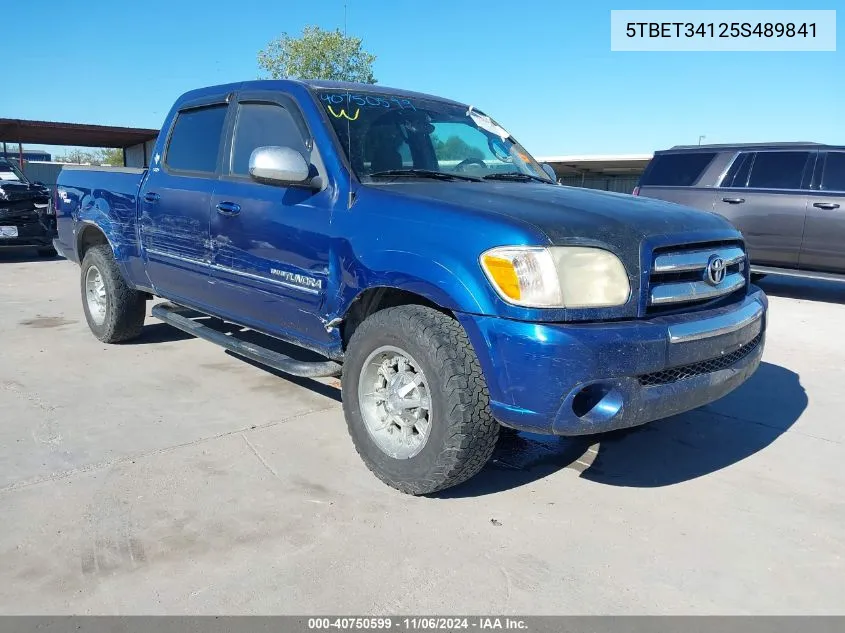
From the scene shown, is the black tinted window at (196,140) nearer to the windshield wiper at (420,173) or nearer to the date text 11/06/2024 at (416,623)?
the windshield wiper at (420,173)

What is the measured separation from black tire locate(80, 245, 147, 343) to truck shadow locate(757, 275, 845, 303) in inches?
316

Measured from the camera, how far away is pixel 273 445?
11.9 ft

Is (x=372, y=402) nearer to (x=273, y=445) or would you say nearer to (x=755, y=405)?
(x=273, y=445)

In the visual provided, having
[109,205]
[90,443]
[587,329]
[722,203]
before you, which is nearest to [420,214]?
[587,329]

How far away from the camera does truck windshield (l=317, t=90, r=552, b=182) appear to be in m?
3.52

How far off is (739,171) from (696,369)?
6768 millimetres

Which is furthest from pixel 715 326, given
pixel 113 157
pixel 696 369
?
pixel 113 157

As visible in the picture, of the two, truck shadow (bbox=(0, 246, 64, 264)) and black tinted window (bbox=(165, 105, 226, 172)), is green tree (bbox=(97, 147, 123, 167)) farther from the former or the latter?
black tinted window (bbox=(165, 105, 226, 172))

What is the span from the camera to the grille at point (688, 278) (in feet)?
9.24

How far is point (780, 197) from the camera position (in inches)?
327

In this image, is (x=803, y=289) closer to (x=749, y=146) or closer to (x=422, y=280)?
(x=749, y=146)

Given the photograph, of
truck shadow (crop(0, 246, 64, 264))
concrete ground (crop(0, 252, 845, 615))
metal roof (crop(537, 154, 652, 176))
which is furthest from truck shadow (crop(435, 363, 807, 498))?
A: metal roof (crop(537, 154, 652, 176))

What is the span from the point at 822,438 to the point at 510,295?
2.55 meters

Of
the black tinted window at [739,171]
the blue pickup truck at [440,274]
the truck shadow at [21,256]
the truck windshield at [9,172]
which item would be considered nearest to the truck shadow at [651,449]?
the blue pickup truck at [440,274]
